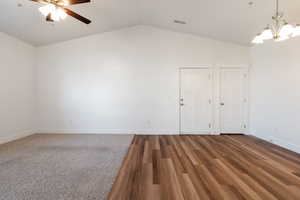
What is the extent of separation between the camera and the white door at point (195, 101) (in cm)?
572

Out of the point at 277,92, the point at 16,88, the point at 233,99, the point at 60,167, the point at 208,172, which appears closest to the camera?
the point at 208,172

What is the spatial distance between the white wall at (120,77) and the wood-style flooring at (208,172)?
1.41 m

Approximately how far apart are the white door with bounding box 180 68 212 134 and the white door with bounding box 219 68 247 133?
0.43 metres

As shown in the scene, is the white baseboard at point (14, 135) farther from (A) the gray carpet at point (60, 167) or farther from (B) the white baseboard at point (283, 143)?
(B) the white baseboard at point (283, 143)

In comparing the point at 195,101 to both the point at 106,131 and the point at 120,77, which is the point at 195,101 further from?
the point at 106,131

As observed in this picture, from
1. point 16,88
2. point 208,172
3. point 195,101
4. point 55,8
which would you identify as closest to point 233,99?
point 195,101

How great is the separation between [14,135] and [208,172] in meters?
5.43

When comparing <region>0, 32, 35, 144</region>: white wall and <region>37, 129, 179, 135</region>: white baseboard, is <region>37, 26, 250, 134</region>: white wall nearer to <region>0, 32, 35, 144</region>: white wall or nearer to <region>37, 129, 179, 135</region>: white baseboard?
<region>37, 129, 179, 135</region>: white baseboard

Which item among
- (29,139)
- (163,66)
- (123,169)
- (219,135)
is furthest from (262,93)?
(29,139)

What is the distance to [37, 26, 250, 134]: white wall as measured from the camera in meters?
5.71

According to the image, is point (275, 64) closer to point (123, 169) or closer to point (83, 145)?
point (123, 169)

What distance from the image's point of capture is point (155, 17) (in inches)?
196

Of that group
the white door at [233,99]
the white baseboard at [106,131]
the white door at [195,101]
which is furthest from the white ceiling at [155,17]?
the white baseboard at [106,131]

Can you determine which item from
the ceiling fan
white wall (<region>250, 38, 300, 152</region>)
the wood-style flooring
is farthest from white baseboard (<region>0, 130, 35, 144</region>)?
white wall (<region>250, 38, 300, 152</region>)
